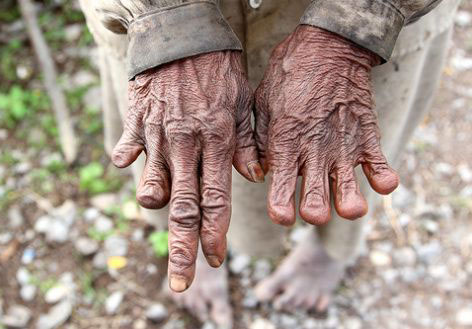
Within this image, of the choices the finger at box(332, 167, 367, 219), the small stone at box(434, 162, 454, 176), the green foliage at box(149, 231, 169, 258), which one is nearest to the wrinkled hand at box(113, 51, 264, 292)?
the finger at box(332, 167, 367, 219)

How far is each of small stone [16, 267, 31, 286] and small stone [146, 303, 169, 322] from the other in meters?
0.56

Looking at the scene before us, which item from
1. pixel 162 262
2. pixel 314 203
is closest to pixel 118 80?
Answer: pixel 314 203

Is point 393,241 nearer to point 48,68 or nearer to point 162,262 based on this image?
point 162,262

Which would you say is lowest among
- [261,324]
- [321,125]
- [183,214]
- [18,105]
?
[261,324]

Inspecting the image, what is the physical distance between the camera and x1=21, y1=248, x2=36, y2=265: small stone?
2426mm

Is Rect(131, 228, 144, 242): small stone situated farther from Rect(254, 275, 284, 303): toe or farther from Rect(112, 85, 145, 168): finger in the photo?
Rect(112, 85, 145, 168): finger

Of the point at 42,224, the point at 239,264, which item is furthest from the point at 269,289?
the point at 42,224

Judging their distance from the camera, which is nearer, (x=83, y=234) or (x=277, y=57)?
(x=277, y=57)

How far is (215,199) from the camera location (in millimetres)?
1012

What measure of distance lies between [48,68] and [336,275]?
74.2 inches

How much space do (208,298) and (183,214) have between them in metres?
1.36

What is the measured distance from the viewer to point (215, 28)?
104 centimetres

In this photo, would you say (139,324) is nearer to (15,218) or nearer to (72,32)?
(15,218)

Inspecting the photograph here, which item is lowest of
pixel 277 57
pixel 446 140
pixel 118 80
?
pixel 446 140
